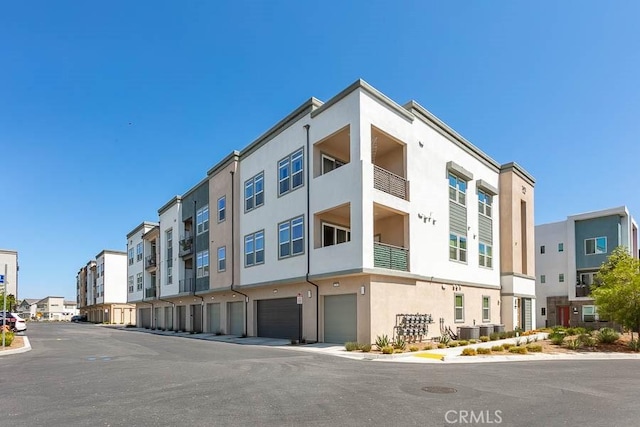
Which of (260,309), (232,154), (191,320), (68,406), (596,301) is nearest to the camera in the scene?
(68,406)

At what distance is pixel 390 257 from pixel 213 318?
1688 centimetres

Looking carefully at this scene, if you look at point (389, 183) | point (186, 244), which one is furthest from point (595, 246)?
point (186, 244)

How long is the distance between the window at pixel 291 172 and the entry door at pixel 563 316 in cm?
3084

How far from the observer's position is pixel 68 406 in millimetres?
7898

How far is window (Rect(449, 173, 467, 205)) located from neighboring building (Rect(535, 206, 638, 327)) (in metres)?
18.9

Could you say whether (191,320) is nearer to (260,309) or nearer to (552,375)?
(260,309)

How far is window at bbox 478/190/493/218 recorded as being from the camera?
1127 inches

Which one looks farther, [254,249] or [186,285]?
[186,285]

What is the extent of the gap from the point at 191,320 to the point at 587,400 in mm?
31292

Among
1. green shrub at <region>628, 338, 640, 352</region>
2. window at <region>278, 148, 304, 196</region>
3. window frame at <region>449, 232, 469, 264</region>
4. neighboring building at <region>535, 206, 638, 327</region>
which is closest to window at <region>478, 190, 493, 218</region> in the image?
window frame at <region>449, 232, 469, 264</region>

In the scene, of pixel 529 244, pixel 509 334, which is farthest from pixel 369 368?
pixel 529 244

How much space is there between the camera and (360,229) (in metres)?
18.2

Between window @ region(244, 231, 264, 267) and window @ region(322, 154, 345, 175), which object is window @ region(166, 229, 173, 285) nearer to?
window @ region(244, 231, 264, 267)

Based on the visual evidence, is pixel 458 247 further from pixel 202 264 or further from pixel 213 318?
pixel 202 264
